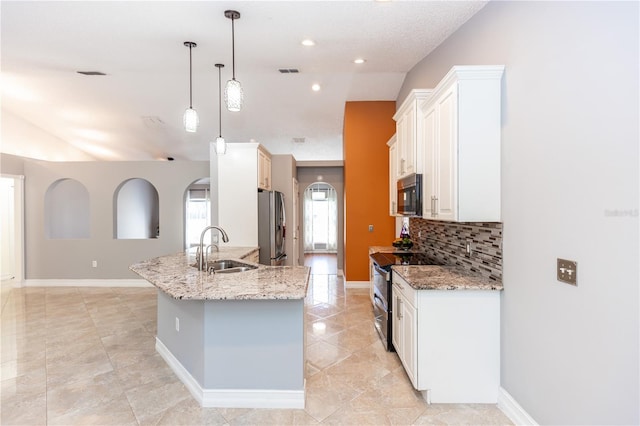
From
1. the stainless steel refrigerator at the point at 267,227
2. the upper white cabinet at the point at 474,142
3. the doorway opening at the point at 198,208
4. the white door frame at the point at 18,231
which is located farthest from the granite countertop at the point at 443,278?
the doorway opening at the point at 198,208

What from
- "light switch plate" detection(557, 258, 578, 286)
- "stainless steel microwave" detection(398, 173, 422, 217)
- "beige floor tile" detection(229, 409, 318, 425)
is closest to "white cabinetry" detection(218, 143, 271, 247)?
"stainless steel microwave" detection(398, 173, 422, 217)

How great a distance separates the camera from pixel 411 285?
2270 mm

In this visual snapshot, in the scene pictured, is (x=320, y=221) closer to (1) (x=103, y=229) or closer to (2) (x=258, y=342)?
(1) (x=103, y=229)

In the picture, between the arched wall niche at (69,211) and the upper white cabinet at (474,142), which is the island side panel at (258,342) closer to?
the upper white cabinet at (474,142)

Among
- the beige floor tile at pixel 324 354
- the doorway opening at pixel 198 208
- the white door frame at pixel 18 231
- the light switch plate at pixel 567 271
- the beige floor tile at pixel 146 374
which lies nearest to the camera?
the light switch plate at pixel 567 271

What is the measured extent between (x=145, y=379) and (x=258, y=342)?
1194 mm

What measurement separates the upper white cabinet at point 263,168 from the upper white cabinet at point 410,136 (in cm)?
213

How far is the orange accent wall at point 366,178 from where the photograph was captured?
5.42m

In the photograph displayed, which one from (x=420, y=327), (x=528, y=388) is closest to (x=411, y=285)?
(x=420, y=327)

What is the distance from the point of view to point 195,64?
3.83 meters

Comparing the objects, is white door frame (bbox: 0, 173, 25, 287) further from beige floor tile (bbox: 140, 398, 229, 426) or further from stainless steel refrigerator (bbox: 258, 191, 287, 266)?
beige floor tile (bbox: 140, 398, 229, 426)

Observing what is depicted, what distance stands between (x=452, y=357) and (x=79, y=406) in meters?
2.69

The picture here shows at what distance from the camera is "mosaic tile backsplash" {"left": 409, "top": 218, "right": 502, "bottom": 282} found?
2342 millimetres

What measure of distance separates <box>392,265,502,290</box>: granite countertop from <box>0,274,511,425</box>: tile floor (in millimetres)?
849
